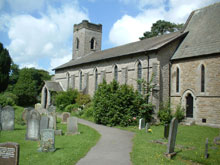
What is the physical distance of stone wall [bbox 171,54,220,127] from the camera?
1678 cm

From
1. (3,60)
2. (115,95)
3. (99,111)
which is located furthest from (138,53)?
(3,60)

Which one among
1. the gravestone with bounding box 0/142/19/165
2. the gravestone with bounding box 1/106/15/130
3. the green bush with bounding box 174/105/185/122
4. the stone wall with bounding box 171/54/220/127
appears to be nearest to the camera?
the gravestone with bounding box 0/142/19/165

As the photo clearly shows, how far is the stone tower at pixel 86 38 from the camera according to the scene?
125 feet

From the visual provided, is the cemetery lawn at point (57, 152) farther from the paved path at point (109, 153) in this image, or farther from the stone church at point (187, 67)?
the stone church at point (187, 67)

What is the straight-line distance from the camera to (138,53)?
21500mm

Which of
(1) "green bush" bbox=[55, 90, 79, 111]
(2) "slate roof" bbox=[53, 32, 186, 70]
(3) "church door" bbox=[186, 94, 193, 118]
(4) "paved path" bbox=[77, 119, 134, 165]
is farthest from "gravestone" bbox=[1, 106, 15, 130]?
(3) "church door" bbox=[186, 94, 193, 118]

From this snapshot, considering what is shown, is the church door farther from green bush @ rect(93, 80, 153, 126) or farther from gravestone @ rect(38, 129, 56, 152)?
gravestone @ rect(38, 129, 56, 152)

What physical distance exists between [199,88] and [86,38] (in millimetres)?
25445

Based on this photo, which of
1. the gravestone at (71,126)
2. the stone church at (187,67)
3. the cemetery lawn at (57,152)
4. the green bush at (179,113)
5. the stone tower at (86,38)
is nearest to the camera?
the cemetery lawn at (57,152)

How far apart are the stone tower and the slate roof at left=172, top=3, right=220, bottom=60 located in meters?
20.5

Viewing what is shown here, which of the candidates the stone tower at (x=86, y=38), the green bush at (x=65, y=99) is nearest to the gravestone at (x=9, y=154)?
the green bush at (x=65, y=99)

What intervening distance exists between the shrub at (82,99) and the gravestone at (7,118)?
43.6 ft

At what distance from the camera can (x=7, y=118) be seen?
13.4 metres

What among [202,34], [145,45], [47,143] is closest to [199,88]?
[202,34]
